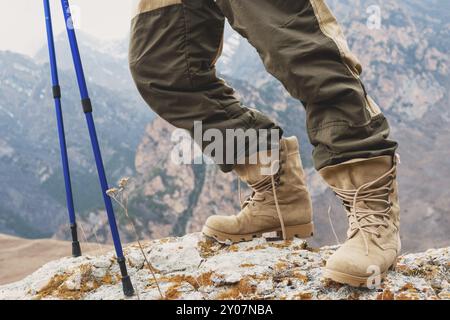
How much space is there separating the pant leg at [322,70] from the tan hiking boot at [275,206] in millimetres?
562

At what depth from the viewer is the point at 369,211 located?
6.43 ft

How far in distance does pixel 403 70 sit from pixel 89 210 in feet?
314

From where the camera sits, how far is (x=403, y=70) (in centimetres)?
13300

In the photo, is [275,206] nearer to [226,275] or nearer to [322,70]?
[226,275]

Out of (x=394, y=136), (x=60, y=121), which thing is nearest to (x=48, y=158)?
(x=394, y=136)

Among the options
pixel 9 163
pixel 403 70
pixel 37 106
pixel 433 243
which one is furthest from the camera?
pixel 37 106

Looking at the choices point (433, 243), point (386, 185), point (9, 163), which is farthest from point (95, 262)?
point (9, 163)

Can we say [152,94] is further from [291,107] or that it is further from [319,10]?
[291,107]

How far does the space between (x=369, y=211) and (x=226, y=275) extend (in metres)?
0.70

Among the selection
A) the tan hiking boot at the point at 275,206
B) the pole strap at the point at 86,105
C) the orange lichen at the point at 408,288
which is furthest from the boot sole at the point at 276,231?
the pole strap at the point at 86,105

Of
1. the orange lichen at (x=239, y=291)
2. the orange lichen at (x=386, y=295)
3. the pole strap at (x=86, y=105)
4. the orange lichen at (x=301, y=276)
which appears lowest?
the orange lichen at (x=239, y=291)

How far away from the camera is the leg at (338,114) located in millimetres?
1848

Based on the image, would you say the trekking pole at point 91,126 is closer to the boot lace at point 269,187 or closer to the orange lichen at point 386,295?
the boot lace at point 269,187

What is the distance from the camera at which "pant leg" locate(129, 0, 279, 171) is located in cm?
223
